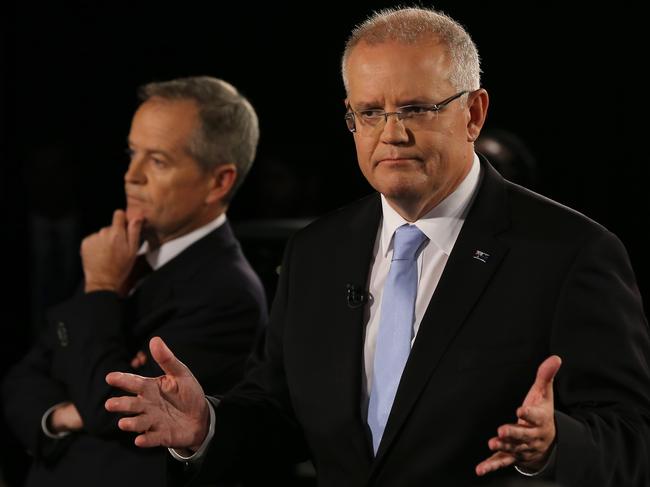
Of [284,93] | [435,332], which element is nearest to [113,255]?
[435,332]

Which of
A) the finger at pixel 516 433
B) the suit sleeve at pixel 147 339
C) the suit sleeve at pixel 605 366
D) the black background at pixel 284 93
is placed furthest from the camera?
the black background at pixel 284 93

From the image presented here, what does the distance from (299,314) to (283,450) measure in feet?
0.96

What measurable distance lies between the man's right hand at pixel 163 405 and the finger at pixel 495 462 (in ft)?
2.02

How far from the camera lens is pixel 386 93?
7.30 feet

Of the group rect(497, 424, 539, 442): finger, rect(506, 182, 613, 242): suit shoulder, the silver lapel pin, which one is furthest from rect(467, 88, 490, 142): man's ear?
rect(497, 424, 539, 442): finger

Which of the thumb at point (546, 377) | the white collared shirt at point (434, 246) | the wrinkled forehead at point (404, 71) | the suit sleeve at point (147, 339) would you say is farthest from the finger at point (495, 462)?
the suit sleeve at point (147, 339)

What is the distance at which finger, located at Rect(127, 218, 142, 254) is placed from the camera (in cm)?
305

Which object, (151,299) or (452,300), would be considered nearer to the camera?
(452,300)

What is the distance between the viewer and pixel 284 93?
7.03m

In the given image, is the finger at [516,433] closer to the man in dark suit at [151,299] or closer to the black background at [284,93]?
the man in dark suit at [151,299]

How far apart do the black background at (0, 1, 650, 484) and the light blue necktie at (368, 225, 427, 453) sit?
3.70 meters

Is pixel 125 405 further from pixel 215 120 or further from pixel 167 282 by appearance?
pixel 215 120

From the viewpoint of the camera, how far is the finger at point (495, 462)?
1.96 m

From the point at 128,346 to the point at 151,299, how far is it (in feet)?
0.45
